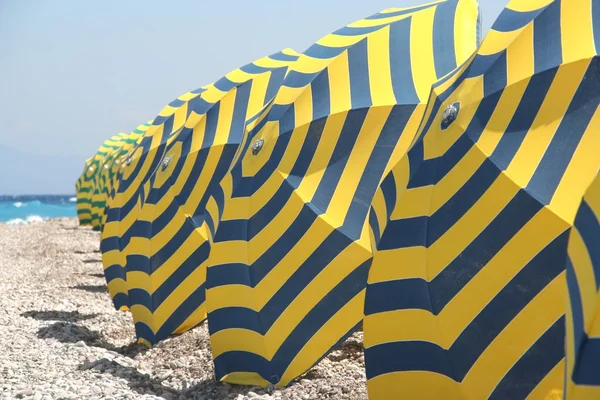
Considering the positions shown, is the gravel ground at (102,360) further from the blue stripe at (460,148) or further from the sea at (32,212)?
the sea at (32,212)

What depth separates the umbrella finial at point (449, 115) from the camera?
4.55 meters

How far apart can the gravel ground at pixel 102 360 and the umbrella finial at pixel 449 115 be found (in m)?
2.03

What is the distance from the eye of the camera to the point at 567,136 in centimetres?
389

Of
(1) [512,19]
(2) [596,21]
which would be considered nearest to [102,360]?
(1) [512,19]

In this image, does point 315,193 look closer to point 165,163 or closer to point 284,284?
point 284,284

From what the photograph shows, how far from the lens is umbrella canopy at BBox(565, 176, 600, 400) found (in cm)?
267

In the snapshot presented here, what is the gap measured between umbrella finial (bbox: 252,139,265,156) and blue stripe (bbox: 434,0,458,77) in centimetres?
136

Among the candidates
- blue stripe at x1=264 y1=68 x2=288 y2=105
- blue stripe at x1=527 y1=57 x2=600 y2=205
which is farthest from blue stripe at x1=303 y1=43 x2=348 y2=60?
blue stripe at x1=527 y1=57 x2=600 y2=205

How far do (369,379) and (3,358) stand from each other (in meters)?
4.11

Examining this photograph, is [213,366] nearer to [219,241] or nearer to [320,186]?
[219,241]

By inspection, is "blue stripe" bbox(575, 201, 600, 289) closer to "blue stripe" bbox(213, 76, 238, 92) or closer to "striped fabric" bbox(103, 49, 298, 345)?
"striped fabric" bbox(103, 49, 298, 345)

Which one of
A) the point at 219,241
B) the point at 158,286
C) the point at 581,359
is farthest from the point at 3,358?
the point at 581,359

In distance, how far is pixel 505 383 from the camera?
4.08 meters

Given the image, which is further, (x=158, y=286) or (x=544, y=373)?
(x=158, y=286)
